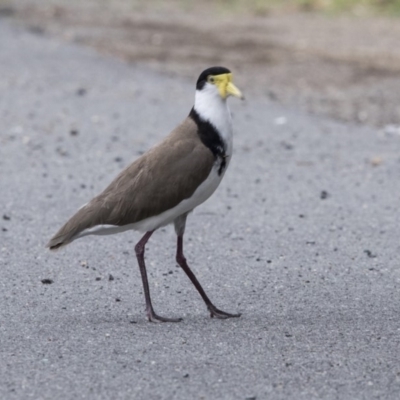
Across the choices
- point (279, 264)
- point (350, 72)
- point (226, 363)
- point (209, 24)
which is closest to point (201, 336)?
point (226, 363)

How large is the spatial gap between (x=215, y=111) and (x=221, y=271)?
53.5 inches

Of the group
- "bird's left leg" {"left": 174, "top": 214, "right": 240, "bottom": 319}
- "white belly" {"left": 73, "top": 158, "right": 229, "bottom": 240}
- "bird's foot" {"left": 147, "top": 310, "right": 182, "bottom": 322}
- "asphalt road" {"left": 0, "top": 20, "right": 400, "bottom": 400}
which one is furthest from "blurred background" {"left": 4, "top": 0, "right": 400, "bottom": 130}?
"bird's foot" {"left": 147, "top": 310, "right": 182, "bottom": 322}

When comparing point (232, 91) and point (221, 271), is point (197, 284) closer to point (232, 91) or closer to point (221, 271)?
point (221, 271)

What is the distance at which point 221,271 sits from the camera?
6.29 m

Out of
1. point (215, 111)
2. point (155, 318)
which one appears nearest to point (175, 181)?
point (215, 111)

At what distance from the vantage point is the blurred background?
43.2 ft

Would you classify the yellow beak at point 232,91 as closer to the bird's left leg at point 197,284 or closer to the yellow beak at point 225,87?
the yellow beak at point 225,87

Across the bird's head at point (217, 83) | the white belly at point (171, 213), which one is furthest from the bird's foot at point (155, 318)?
the bird's head at point (217, 83)

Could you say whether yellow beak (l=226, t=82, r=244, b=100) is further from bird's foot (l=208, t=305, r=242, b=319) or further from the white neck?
bird's foot (l=208, t=305, r=242, b=319)

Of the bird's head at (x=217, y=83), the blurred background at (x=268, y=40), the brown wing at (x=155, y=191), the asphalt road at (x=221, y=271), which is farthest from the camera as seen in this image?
the blurred background at (x=268, y=40)

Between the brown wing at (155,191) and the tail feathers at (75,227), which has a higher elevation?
the brown wing at (155,191)

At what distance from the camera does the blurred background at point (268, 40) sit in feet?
43.2

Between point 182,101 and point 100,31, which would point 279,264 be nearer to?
point 182,101

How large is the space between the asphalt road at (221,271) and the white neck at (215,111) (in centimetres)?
101
